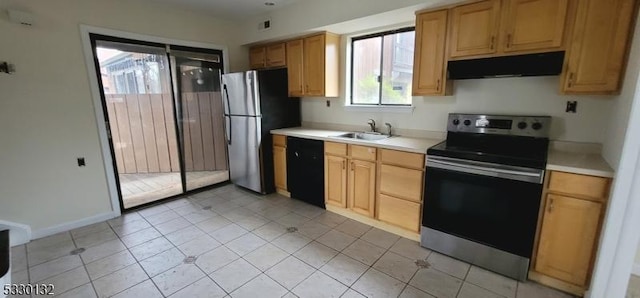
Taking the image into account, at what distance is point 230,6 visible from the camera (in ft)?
10.9

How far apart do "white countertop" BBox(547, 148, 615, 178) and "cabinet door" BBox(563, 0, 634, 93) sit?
1.59 feet

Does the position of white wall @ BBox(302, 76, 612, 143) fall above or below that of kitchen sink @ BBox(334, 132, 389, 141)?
above

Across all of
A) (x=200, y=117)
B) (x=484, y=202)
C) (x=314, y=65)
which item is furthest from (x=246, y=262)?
(x=200, y=117)

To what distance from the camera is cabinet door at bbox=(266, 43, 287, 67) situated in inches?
146

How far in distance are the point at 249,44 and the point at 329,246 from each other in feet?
10.4

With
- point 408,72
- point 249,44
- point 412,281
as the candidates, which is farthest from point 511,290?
point 249,44

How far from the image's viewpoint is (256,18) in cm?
373

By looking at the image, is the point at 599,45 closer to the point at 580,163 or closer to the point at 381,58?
the point at 580,163

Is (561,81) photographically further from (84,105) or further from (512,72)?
(84,105)

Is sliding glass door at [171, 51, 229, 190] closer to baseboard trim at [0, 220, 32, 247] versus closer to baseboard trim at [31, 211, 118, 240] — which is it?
baseboard trim at [31, 211, 118, 240]

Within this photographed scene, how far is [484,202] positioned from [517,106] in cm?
94

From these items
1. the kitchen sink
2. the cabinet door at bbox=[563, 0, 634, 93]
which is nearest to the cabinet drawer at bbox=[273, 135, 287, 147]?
the kitchen sink

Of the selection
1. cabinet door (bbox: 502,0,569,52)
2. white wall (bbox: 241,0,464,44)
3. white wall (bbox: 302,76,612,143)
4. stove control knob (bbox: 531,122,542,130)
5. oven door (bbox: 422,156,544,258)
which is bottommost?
oven door (bbox: 422,156,544,258)

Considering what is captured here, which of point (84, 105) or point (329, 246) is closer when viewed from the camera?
point (329, 246)
